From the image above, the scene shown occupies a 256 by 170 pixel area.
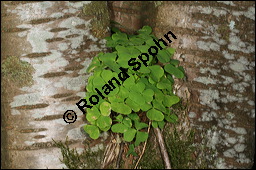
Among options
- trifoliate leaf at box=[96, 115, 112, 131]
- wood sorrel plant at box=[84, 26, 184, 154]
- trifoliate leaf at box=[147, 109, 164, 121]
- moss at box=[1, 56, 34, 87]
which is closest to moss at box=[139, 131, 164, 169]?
wood sorrel plant at box=[84, 26, 184, 154]

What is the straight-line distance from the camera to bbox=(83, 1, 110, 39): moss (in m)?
2.11

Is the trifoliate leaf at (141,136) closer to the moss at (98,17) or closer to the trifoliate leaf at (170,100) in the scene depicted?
the trifoliate leaf at (170,100)

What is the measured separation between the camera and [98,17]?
2139 mm

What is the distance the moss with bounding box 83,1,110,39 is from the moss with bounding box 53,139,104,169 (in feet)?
2.57

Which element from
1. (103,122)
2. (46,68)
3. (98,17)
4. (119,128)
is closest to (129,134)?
(119,128)

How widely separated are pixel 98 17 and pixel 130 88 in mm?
590

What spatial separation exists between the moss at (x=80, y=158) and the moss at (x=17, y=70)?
1.53ft

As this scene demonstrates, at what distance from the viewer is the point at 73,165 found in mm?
2127

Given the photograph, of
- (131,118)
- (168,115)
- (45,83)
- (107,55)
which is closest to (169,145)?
(168,115)

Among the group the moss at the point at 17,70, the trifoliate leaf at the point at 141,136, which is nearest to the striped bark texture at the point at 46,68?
the moss at the point at 17,70

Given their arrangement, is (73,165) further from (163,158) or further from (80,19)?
(80,19)

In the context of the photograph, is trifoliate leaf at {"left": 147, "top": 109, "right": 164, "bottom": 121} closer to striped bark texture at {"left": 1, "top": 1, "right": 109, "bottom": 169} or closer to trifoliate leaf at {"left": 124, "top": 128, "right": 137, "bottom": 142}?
trifoliate leaf at {"left": 124, "top": 128, "right": 137, "bottom": 142}

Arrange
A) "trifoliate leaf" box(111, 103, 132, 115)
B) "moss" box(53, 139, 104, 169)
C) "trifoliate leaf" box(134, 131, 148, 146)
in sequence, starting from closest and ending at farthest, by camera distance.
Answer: "trifoliate leaf" box(111, 103, 132, 115)
"trifoliate leaf" box(134, 131, 148, 146)
"moss" box(53, 139, 104, 169)

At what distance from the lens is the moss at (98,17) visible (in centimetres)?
211
